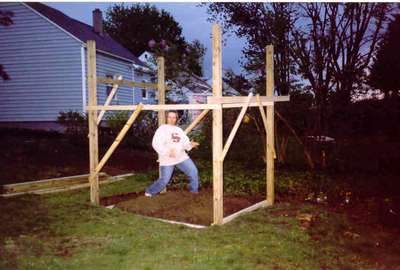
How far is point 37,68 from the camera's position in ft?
74.0

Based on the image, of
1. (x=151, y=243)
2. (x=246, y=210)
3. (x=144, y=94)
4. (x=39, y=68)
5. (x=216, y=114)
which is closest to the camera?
(x=151, y=243)

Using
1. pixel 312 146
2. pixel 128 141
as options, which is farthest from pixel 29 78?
pixel 312 146

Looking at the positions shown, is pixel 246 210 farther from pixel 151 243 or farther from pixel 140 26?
pixel 140 26

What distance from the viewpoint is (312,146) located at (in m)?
13.4

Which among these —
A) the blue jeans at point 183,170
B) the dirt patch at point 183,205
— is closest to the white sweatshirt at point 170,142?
the blue jeans at point 183,170

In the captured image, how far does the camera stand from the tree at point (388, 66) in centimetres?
1967

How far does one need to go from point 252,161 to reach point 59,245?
9265 mm

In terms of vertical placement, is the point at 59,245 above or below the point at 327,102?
below

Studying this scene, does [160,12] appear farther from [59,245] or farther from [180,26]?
[59,245]

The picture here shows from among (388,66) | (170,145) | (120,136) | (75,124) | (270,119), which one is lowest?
(170,145)

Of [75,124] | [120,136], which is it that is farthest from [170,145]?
[75,124]

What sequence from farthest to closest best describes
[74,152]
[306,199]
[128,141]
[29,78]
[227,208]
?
1. [29,78]
2. [128,141]
3. [74,152]
4. [306,199]
5. [227,208]

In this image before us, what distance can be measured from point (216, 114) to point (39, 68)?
18464mm

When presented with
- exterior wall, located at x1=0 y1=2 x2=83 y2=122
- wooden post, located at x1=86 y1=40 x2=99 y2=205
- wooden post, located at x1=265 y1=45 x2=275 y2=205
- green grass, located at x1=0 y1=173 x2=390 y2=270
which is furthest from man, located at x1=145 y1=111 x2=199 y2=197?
exterior wall, located at x1=0 y1=2 x2=83 y2=122
